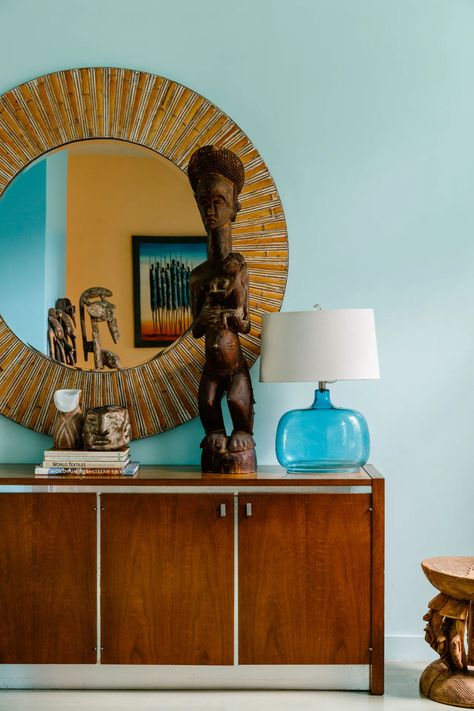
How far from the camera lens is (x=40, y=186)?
3.10 m

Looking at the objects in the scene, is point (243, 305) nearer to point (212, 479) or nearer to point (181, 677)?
point (212, 479)

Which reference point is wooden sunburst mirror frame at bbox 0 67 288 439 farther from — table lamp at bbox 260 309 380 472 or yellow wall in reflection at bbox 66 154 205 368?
table lamp at bbox 260 309 380 472

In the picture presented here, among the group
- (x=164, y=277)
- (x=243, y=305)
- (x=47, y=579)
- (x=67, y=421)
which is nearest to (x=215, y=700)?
(x=47, y=579)

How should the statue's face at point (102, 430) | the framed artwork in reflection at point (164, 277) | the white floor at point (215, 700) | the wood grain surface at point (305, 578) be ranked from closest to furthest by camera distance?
the white floor at point (215, 700) → the wood grain surface at point (305, 578) → the statue's face at point (102, 430) → the framed artwork in reflection at point (164, 277)

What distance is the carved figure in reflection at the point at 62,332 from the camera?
3.06m

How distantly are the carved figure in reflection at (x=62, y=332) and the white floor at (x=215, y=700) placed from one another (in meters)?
1.14

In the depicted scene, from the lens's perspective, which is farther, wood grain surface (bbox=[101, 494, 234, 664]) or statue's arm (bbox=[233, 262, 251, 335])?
statue's arm (bbox=[233, 262, 251, 335])

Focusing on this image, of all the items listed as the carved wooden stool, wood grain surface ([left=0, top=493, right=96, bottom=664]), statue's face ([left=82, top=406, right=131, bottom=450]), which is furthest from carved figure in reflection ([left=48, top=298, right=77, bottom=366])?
the carved wooden stool

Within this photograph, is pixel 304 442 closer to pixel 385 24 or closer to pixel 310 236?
pixel 310 236

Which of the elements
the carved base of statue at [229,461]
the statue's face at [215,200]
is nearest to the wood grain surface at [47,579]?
the carved base of statue at [229,461]

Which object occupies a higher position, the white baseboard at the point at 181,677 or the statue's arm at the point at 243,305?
the statue's arm at the point at 243,305

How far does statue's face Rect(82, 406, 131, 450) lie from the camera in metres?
2.78

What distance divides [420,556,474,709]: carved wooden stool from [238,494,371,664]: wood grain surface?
21cm

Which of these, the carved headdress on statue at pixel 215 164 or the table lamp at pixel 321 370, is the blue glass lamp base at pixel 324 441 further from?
the carved headdress on statue at pixel 215 164
